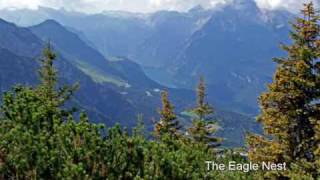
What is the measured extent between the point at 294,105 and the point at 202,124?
21407mm

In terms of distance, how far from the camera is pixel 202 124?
45312 mm

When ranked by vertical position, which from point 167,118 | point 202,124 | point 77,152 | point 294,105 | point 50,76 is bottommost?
point 77,152

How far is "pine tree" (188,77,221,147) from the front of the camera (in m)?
47.2

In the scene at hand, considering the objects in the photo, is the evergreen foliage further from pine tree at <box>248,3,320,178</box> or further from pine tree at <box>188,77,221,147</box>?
pine tree at <box>188,77,221,147</box>

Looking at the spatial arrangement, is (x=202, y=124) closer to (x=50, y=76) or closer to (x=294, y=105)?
(x=50, y=76)

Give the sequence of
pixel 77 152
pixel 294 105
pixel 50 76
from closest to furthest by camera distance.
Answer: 1. pixel 77 152
2. pixel 294 105
3. pixel 50 76

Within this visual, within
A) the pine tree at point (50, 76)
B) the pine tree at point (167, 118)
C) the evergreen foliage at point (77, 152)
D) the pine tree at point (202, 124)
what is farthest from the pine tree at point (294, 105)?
the pine tree at point (167, 118)

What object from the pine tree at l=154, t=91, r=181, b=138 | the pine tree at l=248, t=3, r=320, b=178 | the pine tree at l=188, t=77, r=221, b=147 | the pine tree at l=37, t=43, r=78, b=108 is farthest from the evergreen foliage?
the pine tree at l=154, t=91, r=181, b=138

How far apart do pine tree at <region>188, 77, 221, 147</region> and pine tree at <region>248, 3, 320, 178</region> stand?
20766 millimetres

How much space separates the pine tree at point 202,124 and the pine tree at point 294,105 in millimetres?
20766

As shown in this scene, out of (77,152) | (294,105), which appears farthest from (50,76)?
(77,152)

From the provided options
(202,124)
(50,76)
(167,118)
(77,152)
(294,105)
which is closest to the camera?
(77,152)

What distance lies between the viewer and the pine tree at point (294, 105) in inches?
930

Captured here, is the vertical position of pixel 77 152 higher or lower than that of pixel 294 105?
lower
